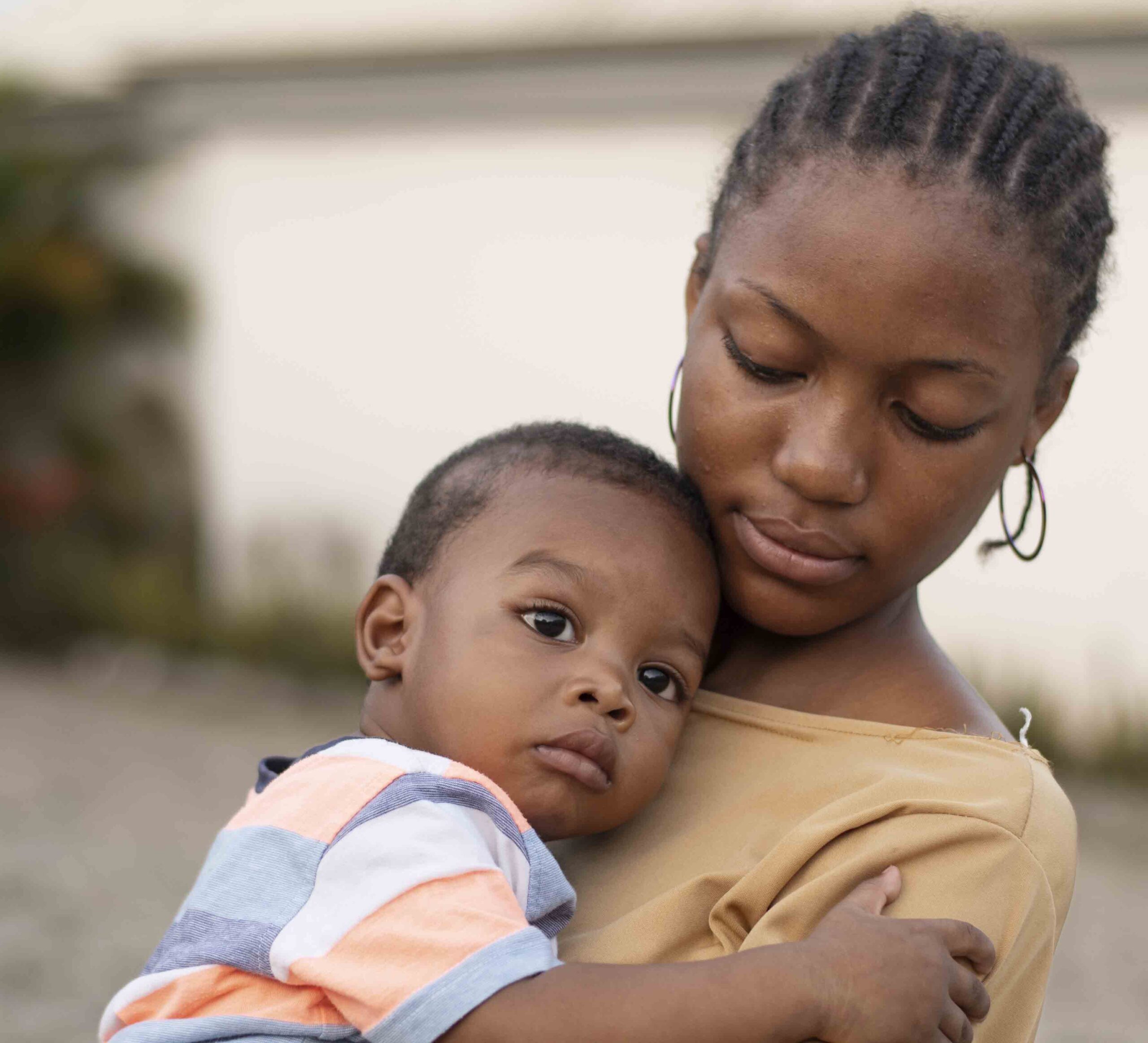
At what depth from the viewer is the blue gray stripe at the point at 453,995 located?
59.7 inches

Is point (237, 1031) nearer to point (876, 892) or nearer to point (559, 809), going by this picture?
point (559, 809)

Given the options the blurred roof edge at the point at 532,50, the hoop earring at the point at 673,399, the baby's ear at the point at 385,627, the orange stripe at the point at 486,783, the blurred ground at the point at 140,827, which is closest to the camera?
the orange stripe at the point at 486,783

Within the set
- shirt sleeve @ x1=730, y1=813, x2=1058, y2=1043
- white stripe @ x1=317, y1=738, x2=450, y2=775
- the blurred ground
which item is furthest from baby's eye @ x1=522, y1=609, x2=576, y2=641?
the blurred ground

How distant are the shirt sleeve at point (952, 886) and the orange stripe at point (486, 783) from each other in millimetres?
307

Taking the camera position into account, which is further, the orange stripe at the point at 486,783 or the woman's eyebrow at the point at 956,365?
the woman's eyebrow at the point at 956,365

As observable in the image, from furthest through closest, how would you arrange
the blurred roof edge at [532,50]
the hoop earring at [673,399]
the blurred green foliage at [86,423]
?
1. the blurred green foliage at [86,423]
2. the blurred roof edge at [532,50]
3. the hoop earring at [673,399]

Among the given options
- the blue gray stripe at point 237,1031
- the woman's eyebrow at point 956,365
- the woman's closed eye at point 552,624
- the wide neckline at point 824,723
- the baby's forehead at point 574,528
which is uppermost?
the woman's eyebrow at point 956,365

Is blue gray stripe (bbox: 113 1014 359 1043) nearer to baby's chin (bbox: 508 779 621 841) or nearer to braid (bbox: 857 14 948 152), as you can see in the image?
baby's chin (bbox: 508 779 621 841)

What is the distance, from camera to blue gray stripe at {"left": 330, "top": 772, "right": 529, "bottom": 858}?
5.36 feet

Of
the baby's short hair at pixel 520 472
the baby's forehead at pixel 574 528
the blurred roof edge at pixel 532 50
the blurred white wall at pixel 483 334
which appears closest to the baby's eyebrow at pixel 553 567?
the baby's forehead at pixel 574 528

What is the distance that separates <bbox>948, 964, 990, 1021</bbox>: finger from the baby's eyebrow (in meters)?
0.68

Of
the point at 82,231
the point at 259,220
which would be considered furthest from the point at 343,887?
the point at 82,231

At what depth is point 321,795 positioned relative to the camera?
1685 millimetres

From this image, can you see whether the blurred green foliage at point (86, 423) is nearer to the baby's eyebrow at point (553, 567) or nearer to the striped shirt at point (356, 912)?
the baby's eyebrow at point (553, 567)
